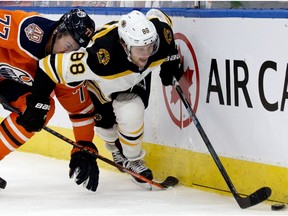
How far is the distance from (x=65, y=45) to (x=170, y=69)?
1.74ft

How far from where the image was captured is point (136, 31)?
3.71 meters

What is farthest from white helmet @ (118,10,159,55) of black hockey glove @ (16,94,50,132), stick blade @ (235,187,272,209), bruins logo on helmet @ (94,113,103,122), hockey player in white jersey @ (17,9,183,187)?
stick blade @ (235,187,272,209)

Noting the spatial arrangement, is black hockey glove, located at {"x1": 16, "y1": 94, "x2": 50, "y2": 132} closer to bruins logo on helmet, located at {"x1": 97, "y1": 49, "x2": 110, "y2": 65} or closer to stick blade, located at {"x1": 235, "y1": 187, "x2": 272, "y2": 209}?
bruins logo on helmet, located at {"x1": 97, "y1": 49, "x2": 110, "y2": 65}

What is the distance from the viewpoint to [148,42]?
370 centimetres

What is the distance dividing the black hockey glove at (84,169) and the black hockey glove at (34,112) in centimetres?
32

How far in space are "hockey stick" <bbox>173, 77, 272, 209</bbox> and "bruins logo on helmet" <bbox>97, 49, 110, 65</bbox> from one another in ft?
1.46

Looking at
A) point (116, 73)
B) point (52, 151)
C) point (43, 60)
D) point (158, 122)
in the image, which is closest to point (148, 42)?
point (116, 73)

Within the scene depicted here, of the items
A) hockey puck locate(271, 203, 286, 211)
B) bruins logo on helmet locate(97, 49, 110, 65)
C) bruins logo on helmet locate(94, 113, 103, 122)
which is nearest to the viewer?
hockey puck locate(271, 203, 286, 211)

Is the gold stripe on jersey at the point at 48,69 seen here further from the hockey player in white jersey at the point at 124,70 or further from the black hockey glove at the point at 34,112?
the black hockey glove at the point at 34,112

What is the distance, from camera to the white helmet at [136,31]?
12.1 ft

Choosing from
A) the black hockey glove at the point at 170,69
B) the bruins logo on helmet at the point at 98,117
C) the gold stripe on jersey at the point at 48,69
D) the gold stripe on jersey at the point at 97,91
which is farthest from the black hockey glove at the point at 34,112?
the black hockey glove at the point at 170,69

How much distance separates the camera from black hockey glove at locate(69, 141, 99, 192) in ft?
13.3

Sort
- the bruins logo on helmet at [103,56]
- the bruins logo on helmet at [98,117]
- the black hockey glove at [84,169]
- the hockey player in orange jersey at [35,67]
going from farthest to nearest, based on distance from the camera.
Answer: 1. the bruins logo on helmet at [98,117]
2. the black hockey glove at [84,169]
3. the hockey player in orange jersey at [35,67]
4. the bruins logo on helmet at [103,56]

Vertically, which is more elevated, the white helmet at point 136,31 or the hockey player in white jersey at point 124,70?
the white helmet at point 136,31
